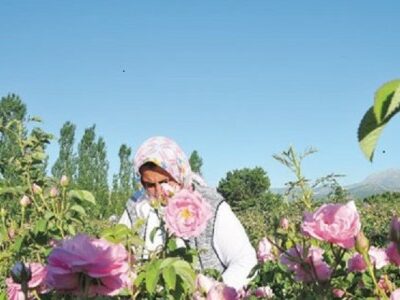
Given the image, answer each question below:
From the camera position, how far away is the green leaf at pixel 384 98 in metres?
0.46

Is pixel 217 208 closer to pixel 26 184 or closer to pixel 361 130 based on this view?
pixel 26 184

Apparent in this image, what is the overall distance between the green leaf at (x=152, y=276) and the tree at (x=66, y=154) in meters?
35.0

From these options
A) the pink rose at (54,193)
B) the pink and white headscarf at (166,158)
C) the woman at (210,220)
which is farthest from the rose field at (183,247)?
the pink and white headscarf at (166,158)

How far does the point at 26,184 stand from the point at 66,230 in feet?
1.68

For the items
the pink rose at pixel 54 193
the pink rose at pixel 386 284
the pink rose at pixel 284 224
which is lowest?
the pink rose at pixel 386 284

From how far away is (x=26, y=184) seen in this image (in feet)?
7.99

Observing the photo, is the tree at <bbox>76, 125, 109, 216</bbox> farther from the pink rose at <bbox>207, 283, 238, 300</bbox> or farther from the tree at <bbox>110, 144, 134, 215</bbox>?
the pink rose at <bbox>207, 283, 238, 300</bbox>

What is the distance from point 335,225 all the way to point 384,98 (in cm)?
70

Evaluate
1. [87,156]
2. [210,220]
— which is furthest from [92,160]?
[210,220]

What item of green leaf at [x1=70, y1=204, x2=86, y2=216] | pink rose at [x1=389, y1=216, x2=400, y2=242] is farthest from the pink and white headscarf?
pink rose at [x1=389, y1=216, x2=400, y2=242]

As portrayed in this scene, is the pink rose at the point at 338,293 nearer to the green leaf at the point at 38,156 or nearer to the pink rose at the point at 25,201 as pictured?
the pink rose at the point at 25,201

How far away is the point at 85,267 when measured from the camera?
929mm

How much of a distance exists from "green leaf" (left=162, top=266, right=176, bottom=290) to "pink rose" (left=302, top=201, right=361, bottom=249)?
407mm

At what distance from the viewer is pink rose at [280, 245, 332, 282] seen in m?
1.25
